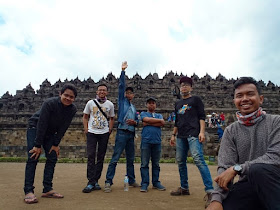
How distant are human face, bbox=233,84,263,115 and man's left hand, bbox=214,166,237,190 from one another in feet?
2.04

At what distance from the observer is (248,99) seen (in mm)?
2184

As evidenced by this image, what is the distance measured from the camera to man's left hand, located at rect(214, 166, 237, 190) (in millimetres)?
1959

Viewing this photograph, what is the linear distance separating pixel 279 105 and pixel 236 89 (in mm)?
33660

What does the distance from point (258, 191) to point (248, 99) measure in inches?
34.2

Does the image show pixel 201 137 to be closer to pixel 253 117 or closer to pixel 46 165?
pixel 253 117

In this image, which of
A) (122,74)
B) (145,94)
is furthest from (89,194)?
(145,94)

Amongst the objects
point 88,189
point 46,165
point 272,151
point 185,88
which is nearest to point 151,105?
point 185,88

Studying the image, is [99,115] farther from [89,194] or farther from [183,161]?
[183,161]

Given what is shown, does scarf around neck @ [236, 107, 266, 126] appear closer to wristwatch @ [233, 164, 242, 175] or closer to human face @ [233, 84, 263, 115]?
human face @ [233, 84, 263, 115]

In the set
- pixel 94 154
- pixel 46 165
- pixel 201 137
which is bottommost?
pixel 46 165

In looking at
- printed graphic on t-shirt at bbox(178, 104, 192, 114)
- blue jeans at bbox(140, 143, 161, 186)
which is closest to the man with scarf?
printed graphic on t-shirt at bbox(178, 104, 192, 114)

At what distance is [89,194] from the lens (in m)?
3.97

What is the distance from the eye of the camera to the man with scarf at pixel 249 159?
175cm

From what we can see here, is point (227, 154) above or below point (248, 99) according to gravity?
below
